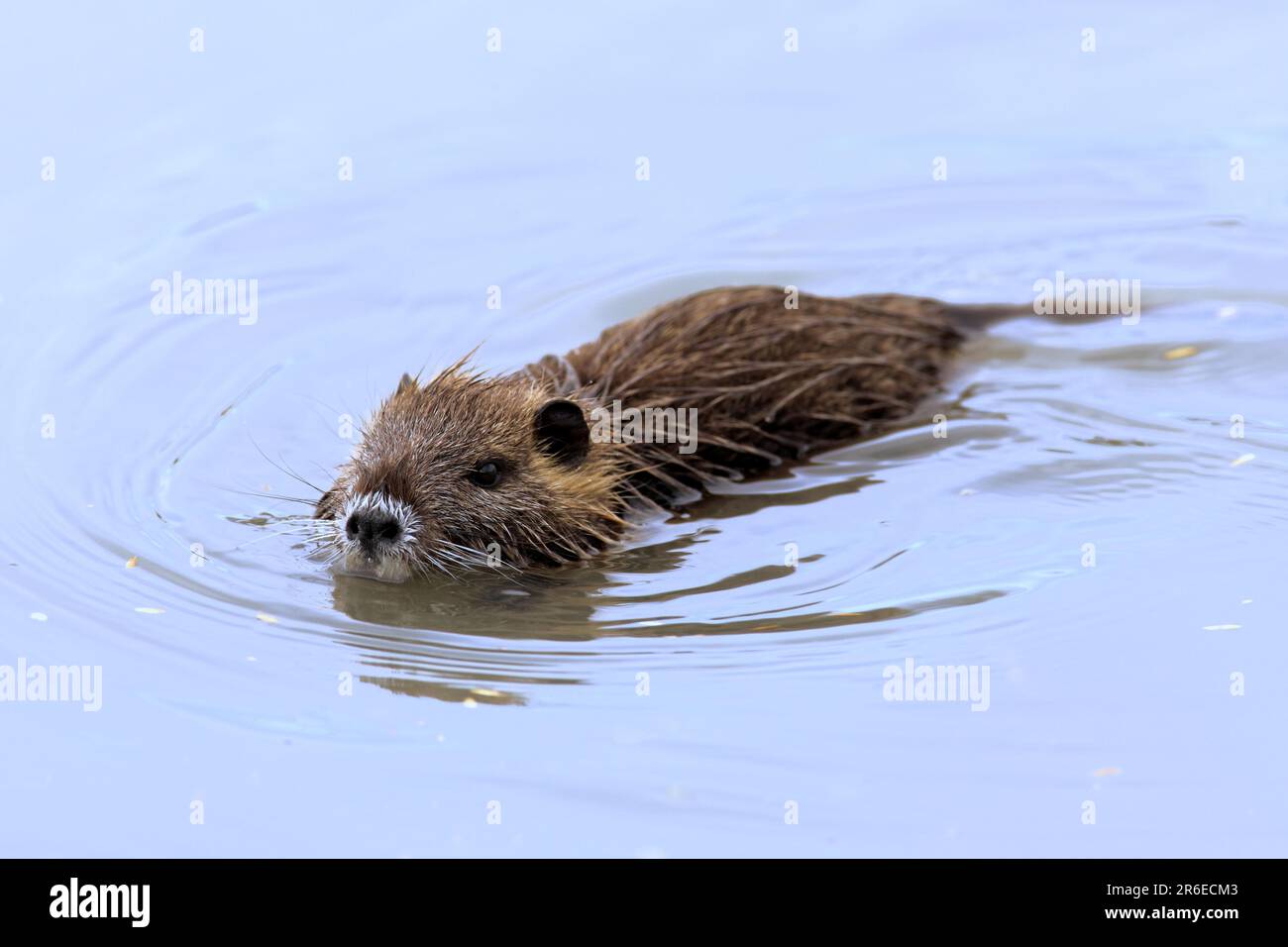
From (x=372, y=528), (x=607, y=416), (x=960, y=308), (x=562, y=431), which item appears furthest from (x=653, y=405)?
(x=960, y=308)

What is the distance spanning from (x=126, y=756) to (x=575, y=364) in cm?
309

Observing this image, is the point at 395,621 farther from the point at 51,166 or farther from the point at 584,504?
the point at 51,166

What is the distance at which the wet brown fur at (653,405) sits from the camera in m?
7.59

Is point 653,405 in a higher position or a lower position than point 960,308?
lower

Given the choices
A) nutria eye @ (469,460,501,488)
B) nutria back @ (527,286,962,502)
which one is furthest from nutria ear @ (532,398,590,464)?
nutria back @ (527,286,962,502)

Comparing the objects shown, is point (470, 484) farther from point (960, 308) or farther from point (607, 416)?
point (960, 308)

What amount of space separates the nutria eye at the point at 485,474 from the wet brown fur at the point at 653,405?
0.04 m

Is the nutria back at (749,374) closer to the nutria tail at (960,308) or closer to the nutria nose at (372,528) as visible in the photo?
the nutria tail at (960,308)

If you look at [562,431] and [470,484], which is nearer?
[470,484]

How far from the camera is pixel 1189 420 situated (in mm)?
8922

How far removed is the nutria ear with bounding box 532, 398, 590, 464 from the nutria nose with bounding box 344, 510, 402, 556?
838 millimetres

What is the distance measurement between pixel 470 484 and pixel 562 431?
1.61 feet

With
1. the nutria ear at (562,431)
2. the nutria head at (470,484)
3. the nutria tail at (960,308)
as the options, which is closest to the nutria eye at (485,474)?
the nutria head at (470,484)

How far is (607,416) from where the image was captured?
812 cm
